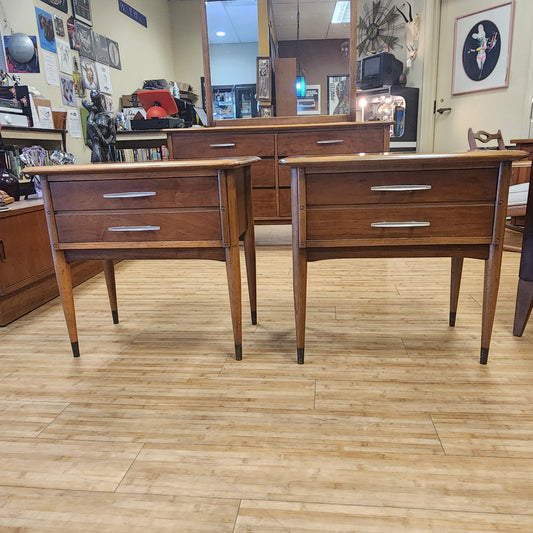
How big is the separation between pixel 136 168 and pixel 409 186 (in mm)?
808

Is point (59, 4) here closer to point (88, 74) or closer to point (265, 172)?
point (88, 74)

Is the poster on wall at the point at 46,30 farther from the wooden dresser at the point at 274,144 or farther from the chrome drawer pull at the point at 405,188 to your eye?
the chrome drawer pull at the point at 405,188

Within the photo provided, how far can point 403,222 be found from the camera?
1.26 m

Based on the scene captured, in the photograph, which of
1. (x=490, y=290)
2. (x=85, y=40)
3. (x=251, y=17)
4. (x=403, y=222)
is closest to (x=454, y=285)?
(x=490, y=290)

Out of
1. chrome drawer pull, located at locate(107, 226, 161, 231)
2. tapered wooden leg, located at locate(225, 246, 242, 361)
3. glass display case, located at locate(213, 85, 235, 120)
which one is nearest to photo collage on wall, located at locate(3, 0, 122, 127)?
glass display case, located at locate(213, 85, 235, 120)

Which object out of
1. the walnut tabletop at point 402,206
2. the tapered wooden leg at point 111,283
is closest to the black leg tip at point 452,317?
the walnut tabletop at point 402,206

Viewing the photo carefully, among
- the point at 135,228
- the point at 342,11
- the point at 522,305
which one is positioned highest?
the point at 342,11

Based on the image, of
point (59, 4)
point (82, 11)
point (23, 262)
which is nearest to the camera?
point (23, 262)

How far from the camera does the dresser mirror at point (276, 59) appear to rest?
288 cm

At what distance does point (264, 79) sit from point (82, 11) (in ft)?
6.59

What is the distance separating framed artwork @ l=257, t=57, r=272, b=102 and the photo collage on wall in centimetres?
167

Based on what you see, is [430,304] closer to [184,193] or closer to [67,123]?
[184,193]

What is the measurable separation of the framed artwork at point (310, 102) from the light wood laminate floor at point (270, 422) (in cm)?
160

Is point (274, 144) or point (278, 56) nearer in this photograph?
point (274, 144)
